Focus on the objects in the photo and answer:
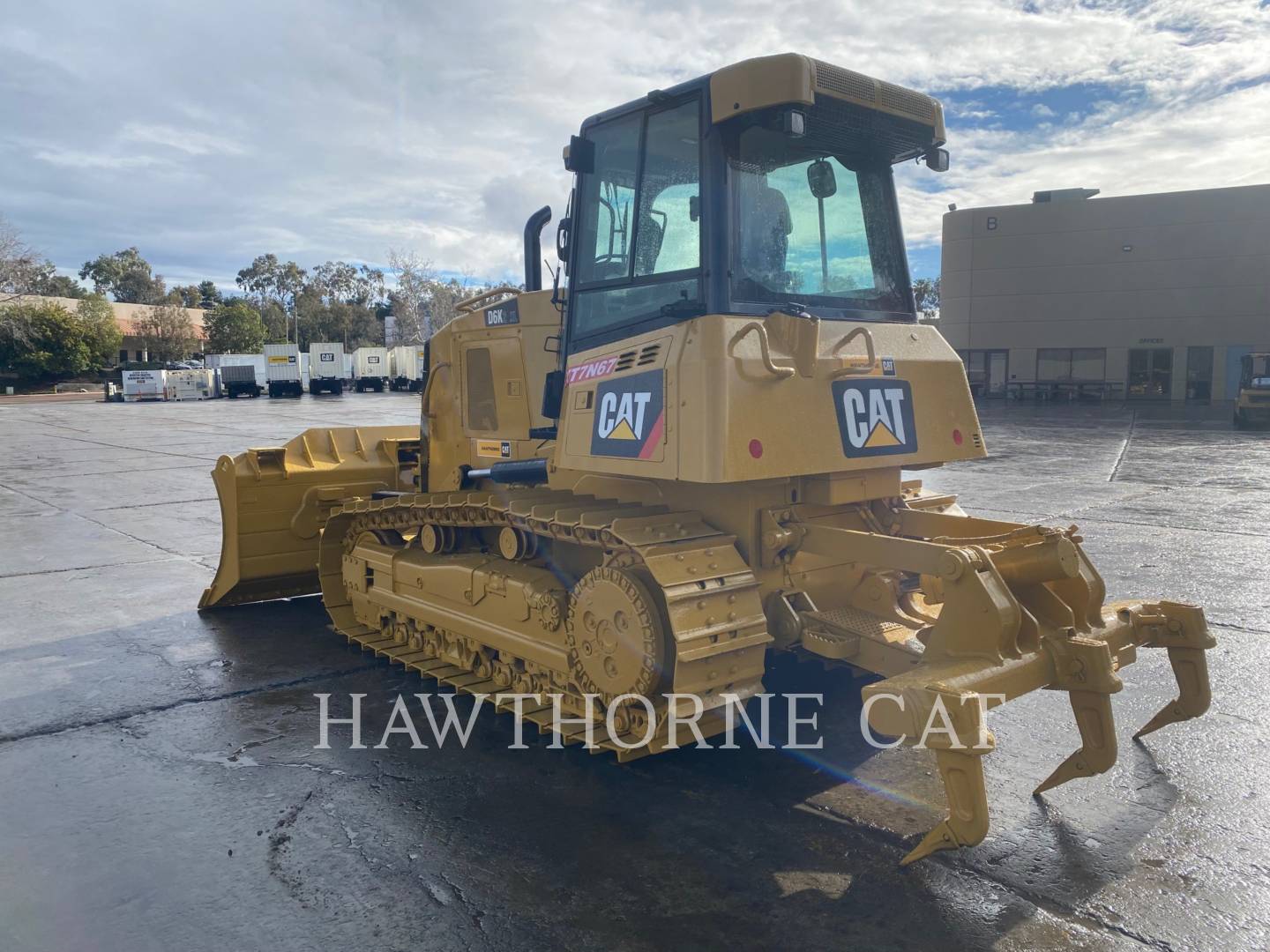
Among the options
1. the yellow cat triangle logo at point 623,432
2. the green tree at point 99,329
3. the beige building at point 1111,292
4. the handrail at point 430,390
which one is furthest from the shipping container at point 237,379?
the yellow cat triangle logo at point 623,432

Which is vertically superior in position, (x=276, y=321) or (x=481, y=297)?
(x=276, y=321)

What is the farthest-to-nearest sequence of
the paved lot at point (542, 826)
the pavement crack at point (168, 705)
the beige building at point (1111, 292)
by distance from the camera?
the beige building at point (1111, 292)
the pavement crack at point (168, 705)
the paved lot at point (542, 826)

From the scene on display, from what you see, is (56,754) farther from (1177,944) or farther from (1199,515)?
(1199,515)

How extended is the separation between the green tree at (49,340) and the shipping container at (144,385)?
13304mm

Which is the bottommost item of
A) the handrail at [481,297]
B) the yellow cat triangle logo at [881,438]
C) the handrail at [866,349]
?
the yellow cat triangle logo at [881,438]

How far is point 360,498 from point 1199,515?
10253mm

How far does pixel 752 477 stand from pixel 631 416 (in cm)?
70

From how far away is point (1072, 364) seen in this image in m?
41.9

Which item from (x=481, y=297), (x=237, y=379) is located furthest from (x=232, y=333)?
(x=481, y=297)

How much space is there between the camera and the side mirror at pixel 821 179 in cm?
491

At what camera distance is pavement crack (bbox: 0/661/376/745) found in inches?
212

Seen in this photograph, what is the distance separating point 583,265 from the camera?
5.23 meters

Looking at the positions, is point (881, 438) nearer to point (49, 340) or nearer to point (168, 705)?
point (168, 705)

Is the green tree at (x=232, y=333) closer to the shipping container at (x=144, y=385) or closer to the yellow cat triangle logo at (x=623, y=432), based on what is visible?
the shipping container at (x=144, y=385)
